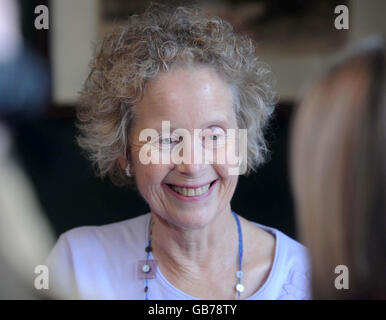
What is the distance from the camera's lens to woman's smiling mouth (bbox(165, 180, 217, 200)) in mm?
1046

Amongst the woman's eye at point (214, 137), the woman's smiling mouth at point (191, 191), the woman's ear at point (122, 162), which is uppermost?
the woman's eye at point (214, 137)

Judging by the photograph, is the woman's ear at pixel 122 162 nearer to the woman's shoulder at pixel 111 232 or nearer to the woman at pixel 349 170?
the woman's shoulder at pixel 111 232

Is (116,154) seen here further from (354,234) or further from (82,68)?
(354,234)

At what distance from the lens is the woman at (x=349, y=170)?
822 millimetres

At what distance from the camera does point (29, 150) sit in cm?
108

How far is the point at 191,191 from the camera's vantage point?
105cm

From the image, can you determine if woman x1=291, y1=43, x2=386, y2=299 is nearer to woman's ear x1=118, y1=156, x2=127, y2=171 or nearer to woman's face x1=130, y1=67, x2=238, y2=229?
woman's face x1=130, y1=67, x2=238, y2=229

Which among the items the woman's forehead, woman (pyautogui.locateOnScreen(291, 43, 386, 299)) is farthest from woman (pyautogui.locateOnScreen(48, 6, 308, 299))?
woman (pyautogui.locateOnScreen(291, 43, 386, 299))

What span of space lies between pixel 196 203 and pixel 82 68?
417 mm

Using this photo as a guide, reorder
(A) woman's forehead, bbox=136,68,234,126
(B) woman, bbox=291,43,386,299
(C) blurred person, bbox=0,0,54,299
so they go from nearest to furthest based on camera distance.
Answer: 1. (B) woman, bbox=291,43,386,299
2. (A) woman's forehead, bbox=136,68,234,126
3. (C) blurred person, bbox=0,0,54,299

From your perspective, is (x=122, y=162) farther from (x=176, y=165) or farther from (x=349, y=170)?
(x=349, y=170)

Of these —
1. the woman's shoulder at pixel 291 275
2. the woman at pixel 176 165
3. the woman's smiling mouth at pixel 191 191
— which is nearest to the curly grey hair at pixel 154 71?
the woman at pixel 176 165

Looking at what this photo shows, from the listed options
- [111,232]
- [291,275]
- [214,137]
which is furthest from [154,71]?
[291,275]

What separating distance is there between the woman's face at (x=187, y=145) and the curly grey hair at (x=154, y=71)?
0.03 metres
